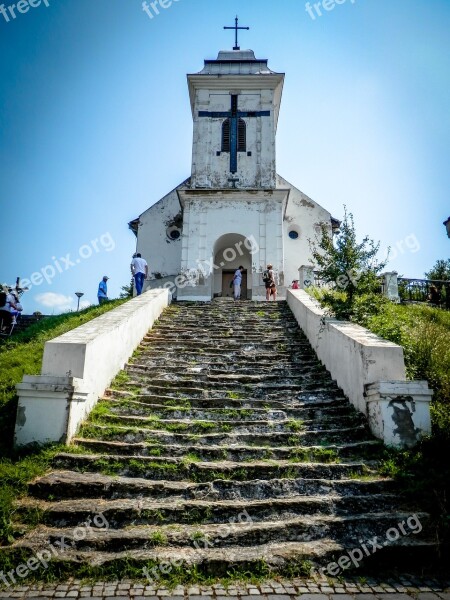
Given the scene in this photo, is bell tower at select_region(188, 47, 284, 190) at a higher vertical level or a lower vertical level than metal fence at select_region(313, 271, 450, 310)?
higher

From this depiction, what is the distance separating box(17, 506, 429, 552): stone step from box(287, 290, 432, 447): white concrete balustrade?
1.26 meters

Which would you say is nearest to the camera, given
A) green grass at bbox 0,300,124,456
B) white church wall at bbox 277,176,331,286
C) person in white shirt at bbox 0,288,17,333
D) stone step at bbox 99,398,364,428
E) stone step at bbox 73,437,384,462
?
stone step at bbox 73,437,384,462

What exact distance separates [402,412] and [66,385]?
4392 millimetres

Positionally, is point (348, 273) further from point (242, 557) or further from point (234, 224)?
point (234, 224)

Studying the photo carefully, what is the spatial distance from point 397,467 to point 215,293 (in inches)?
605

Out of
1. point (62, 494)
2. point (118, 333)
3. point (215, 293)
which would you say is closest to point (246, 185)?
point (215, 293)

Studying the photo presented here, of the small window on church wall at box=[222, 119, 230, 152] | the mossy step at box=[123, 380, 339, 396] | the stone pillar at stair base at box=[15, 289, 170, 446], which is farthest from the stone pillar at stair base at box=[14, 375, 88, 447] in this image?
the small window on church wall at box=[222, 119, 230, 152]

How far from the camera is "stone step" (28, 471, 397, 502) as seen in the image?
181 inches

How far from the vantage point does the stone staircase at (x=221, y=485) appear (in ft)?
13.0

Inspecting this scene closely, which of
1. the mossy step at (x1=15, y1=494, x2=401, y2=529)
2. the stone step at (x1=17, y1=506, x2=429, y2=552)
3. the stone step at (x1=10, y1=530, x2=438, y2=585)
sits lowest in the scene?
the stone step at (x1=10, y1=530, x2=438, y2=585)

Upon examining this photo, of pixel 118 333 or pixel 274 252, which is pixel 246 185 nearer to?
pixel 274 252

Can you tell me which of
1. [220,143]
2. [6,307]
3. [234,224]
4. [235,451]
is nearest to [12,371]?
[235,451]

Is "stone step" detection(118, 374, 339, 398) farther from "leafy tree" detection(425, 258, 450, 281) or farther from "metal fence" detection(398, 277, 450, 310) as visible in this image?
"leafy tree" detection(425, 258, 450, 281)

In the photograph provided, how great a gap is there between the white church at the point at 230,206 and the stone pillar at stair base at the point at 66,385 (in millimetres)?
10579
